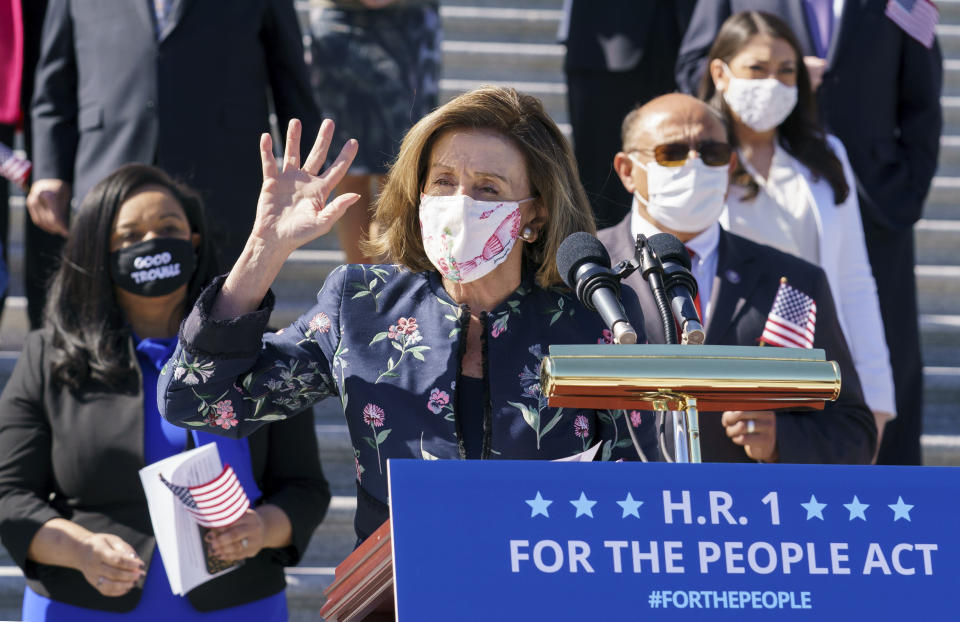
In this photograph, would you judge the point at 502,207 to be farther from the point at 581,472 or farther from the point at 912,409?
the point at 912,409

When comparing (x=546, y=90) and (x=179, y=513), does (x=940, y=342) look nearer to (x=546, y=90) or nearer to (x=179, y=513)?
(x=546, y=90)

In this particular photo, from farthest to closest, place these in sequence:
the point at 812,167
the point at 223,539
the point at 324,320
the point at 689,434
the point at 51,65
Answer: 1. the point at 51,65
2. the point at 812,167
3. the point at 223,539
4. the point at 324,320
5. the point at 689,434

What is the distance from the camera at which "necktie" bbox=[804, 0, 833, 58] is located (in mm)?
5309

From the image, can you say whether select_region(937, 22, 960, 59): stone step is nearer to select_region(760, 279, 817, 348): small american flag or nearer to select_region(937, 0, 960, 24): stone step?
select_region(937, 0, 960, 24): stone step

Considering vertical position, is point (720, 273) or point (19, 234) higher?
point (720, 273)

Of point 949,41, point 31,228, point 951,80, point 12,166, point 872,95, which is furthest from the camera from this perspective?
point 949,41

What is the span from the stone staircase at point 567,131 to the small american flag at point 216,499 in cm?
124

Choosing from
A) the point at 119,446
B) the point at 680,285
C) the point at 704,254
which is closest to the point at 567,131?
the point at 704,254

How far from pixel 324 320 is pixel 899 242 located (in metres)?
3.45

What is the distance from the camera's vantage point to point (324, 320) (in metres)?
2.56

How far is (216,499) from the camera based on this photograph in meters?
3.54

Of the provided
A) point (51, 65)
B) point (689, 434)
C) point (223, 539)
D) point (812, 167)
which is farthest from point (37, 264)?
Answer: point (689, 434)

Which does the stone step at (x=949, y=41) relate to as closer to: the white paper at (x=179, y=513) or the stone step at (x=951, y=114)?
the stone step at (x=951, y=114)

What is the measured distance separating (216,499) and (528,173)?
1.40 m
